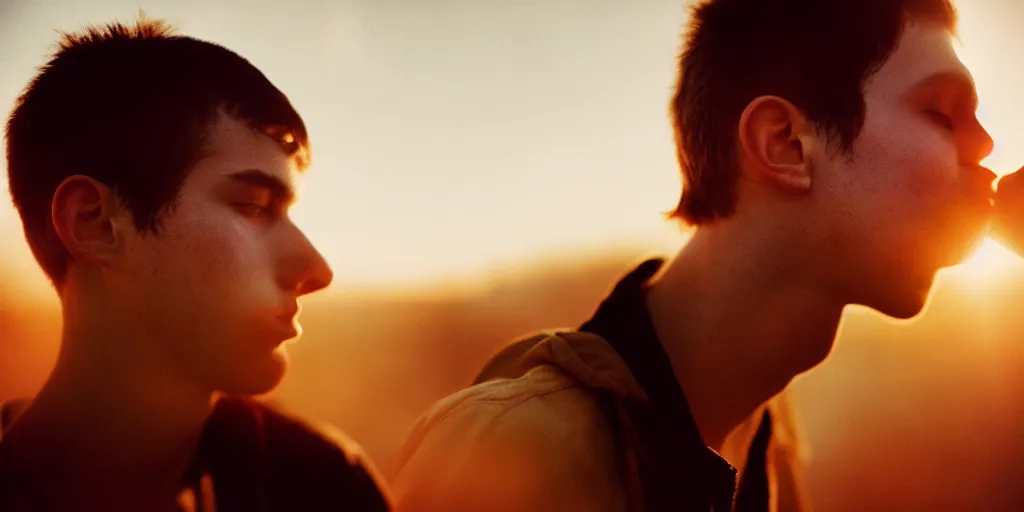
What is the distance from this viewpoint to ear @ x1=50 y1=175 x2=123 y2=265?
658mm

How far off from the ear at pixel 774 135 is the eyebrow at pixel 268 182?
1.52ft


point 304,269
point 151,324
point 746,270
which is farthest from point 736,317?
point 151,324

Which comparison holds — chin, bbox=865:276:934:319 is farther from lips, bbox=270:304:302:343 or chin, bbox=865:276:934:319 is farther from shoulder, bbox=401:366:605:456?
lips, bbox=270:304:302:343

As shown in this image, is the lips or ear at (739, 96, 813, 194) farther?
A: ear at (739, 96, 813, 194)

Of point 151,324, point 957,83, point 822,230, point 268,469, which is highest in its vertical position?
point 957,83

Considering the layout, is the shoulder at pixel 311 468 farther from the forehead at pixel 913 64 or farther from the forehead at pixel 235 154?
the forehead at pixel 913 64

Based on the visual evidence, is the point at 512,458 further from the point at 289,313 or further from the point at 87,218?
the point at 87,218

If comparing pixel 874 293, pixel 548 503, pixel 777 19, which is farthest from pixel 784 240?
pixel 548 503

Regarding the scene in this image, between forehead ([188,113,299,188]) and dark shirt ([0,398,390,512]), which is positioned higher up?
forehead ([188,113,299,188])

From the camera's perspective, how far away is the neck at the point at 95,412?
25.5 inches

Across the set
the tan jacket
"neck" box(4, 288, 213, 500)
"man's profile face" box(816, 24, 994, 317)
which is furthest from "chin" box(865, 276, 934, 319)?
"neck" box(4, 288, 213, 500)

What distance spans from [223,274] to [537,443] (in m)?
0.32

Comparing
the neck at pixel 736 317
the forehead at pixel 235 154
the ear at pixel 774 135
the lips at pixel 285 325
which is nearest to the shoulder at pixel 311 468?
the lips at pixel 285 325

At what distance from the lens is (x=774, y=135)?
0.86 m
